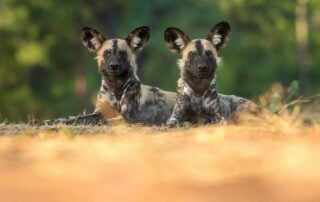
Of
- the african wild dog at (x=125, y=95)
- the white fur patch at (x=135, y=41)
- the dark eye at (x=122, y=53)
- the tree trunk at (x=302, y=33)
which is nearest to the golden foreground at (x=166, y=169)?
the african wild dog at (x=125, y=95)

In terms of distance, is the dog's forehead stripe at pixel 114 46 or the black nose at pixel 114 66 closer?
the black nose at pixel 114 66

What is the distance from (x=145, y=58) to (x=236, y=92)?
147 inches

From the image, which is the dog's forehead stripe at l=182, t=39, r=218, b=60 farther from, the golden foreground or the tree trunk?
the tree trunk

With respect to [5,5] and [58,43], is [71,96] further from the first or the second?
[5,5]

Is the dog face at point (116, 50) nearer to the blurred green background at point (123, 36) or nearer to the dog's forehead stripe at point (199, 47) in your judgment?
the dog's forehead stripe at point (199, 47)

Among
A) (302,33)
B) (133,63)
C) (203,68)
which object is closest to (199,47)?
(203,68)

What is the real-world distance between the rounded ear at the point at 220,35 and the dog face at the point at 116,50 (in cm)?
82

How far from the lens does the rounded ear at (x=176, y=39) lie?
33.9 ft

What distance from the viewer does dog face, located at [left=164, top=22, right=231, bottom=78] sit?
32.5 ft

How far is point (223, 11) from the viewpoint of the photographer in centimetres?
3466

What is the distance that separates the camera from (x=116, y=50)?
10.6 m

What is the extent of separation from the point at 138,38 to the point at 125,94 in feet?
2.65

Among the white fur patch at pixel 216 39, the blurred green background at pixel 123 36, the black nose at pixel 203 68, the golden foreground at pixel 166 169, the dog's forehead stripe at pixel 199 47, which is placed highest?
the white fur patch at pixel 216 39

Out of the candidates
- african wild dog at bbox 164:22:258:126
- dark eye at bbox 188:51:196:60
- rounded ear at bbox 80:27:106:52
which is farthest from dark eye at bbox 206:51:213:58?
rounded ear at bbox 80:27:106:52
